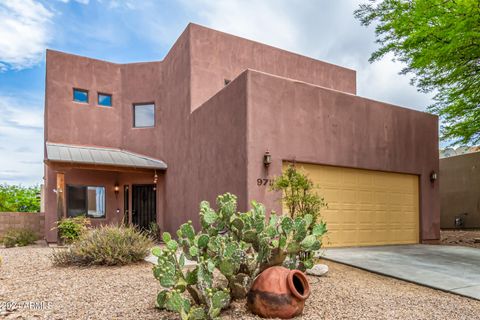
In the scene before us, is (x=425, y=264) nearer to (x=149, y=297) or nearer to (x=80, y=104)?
(x=149, y=297)

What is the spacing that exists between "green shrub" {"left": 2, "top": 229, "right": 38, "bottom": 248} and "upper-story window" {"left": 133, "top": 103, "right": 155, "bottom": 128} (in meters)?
5.52

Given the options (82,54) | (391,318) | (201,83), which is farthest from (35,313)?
(82,54)

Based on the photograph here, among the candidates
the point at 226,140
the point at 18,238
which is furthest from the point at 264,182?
the point at 18,238

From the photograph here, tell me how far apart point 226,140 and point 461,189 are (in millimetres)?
13373

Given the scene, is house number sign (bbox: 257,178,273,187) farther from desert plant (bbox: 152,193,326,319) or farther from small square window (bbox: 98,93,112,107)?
small square window (bbox: 98,93,112,107)

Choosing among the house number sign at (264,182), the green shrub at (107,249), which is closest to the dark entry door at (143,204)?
the green shrub at (107,249)

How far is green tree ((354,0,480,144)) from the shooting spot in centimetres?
957

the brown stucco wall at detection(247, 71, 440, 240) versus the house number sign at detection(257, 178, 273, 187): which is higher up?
the brown stucco wall at detection(247, 71, 440, 240)

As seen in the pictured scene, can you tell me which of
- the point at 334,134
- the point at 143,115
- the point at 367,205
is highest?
the point at 143,115

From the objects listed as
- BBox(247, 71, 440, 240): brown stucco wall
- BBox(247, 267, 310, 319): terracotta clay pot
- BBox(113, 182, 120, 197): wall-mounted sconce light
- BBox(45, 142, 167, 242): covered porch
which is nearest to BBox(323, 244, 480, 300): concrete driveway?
BBox(247, 71, 440, 240): brown stucco wall

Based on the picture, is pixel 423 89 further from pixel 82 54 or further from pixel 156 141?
pixel 82 54

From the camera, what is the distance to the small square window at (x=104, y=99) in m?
14.1

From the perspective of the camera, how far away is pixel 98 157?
12.4m

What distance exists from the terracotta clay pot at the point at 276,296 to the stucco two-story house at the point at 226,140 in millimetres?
3887
